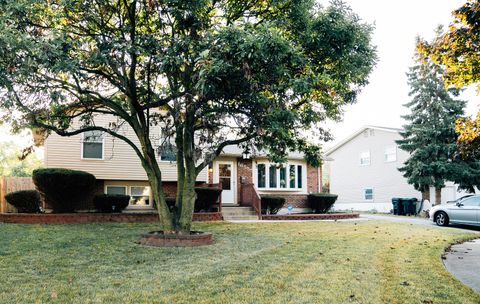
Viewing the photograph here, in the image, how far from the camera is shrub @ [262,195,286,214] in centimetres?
2100

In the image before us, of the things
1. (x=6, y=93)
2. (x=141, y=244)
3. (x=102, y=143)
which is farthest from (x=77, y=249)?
(x=102, y=143)

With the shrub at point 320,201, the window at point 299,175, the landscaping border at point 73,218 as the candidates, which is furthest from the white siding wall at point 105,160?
the window at point 299,175

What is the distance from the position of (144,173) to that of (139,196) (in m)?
1.33

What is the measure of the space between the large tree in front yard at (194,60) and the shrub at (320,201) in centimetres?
1040

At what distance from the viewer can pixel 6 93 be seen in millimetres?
9516

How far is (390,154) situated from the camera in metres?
29.9

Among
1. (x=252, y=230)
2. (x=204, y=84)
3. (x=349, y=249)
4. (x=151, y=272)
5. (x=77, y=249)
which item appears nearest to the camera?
(x=151, y=272)

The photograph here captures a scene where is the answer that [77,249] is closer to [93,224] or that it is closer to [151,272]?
[151,272]

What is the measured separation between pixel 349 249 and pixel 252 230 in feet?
15.1

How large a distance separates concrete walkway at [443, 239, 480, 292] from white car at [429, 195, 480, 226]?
482cm

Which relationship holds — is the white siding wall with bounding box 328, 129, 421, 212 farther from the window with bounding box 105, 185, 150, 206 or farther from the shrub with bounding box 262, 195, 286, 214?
the window with bounding box 105, 185, 150, 206

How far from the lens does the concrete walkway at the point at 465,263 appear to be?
6983 mm

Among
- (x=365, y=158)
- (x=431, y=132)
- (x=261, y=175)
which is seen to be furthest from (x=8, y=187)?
(x=365, y=158)

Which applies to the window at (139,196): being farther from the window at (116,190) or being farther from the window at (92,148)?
the window at (92,148)
